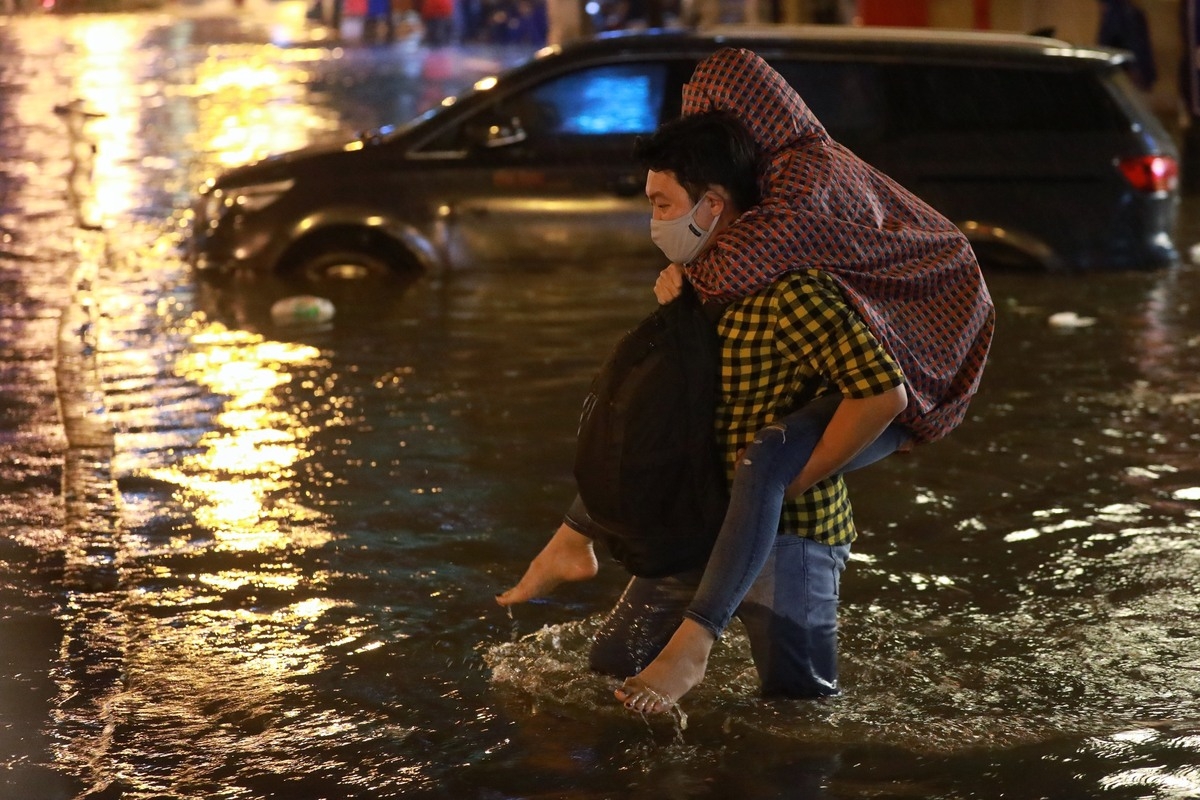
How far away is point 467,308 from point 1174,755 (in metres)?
6.27

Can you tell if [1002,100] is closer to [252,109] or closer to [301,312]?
[301,312]

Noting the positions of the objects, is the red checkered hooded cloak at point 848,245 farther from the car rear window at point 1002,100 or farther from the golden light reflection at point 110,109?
the golden light reflection at point 110,109

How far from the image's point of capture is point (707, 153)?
3.80m

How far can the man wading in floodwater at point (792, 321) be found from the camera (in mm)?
3723

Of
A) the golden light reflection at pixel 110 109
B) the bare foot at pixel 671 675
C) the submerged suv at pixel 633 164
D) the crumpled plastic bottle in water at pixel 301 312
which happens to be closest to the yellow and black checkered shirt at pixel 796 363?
the bare foot at pixel 671 675

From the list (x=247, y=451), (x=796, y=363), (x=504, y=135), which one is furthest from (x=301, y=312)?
(x=796, y=363)

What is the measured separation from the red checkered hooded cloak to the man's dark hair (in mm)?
36

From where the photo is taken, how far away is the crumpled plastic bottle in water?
9.69 meters

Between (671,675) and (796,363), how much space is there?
744 mm

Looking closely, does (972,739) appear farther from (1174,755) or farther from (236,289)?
(236,289)

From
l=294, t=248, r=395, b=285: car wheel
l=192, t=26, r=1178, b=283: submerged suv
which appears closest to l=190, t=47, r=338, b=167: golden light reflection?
l=294, t=248, r=395, b=285: car wheel

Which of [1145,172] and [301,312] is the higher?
[1145,172]

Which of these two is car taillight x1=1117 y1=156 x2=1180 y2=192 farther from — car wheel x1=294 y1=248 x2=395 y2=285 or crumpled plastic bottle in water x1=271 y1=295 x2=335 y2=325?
crumpled plastic bottle in water x1=271 y1=295 x2=335 y2=325

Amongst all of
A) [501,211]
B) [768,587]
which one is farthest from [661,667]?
[501,211]
